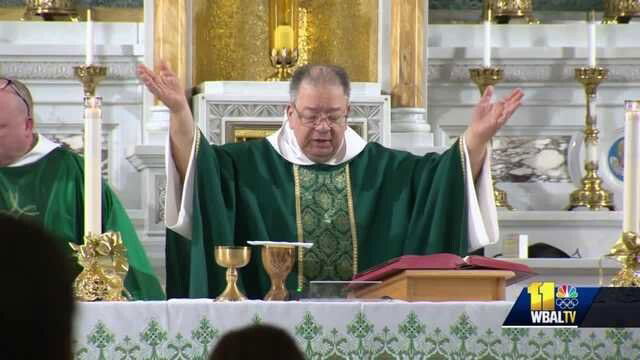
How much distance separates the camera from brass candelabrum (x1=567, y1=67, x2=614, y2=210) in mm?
6465

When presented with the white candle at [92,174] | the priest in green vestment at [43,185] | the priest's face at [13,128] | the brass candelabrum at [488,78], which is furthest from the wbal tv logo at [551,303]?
the brass candelabrum at [488,78]

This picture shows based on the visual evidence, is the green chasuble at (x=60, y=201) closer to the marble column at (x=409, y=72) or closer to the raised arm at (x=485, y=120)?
the raised arm at (x=485, y=120)

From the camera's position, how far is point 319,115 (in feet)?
15.7

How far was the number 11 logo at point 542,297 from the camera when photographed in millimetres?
3107

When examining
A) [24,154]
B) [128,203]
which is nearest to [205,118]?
[128,203]

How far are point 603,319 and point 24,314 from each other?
8.26 ft

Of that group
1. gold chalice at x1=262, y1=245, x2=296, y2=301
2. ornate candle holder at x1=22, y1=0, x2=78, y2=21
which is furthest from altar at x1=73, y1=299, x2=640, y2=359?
ornate candle holder at x1=22, y1=0, x2=78, y2=21

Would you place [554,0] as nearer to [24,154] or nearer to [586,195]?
[586,195]

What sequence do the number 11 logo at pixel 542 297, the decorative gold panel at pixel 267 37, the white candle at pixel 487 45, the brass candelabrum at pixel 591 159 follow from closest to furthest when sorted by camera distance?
the number 11 logo at pixel 542 297
the white candle at pixel 487 45
the brass candelabrum at pixel 591 159
the decorative gold panel at pixel 267 37

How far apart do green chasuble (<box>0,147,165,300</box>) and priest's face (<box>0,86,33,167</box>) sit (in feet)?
0.18

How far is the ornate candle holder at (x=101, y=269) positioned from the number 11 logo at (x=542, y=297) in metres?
1.15

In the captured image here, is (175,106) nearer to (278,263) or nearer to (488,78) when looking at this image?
(278,263)

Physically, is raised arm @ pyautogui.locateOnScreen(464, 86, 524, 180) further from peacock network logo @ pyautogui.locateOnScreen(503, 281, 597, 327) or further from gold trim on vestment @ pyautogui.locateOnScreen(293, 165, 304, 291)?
peacock network logo @ pyautogui.locateOnScreen(503, 281, 597, 327)

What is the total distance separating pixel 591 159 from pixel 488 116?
7.51 ft
